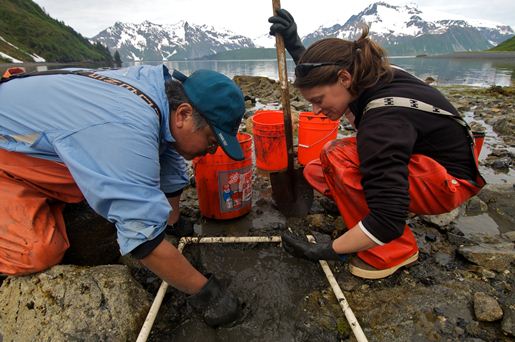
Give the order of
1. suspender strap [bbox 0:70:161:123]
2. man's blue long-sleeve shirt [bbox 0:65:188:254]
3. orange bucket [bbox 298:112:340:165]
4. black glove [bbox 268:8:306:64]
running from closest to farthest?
man's blue long-sleeve shirt [bbox 0:65:188:254] < suspender strap [bbox 0:70:161:123] < black glove [bbox 268:8:306:64] < orange bucket [bbox 298:112:340:165]

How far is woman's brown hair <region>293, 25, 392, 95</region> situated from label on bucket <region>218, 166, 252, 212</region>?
1289mm

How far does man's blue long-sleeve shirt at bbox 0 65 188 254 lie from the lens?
149 centimetres

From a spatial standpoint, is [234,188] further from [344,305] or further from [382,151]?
[382,151]

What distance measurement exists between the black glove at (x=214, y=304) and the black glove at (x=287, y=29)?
2.48 metres

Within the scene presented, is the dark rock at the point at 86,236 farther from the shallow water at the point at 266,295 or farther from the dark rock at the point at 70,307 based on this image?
the shallow water at the point at 266,295

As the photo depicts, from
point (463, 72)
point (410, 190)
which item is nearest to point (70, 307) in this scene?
point (410, 190)

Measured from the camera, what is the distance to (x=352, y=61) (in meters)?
1.99

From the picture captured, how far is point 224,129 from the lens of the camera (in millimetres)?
1896

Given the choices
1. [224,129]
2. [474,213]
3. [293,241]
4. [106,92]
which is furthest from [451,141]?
[106,92]

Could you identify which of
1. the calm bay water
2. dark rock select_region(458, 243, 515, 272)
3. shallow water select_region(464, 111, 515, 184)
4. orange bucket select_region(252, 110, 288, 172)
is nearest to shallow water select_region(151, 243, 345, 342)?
dark rock select_region(458, 243, 515, 272)

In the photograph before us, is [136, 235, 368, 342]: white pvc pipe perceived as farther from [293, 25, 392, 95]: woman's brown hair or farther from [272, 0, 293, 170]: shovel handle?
[293, 25, 392, 95]: woman's brown hair

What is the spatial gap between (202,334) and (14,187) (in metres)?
1.55

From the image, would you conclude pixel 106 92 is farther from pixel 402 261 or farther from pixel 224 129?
pixel 402 261

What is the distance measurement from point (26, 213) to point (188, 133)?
1.17 metres
